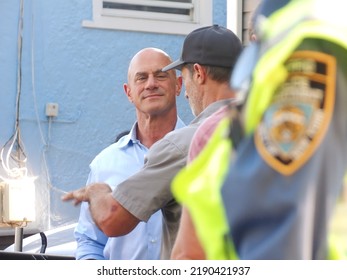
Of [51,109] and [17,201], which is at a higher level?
[51,109]

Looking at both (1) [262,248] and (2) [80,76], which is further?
(2) [80,76]

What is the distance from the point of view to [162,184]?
3119mm

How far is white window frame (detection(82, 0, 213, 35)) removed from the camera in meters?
11.1

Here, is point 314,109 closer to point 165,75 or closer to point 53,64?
point 165,75

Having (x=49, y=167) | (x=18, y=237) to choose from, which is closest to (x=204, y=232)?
(x=18, y=237)

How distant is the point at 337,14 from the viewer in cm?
142

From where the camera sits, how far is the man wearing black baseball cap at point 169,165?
3.01m

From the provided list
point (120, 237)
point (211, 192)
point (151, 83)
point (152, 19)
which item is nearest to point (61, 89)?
point (152, 19)

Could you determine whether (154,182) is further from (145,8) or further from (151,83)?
(145,8)

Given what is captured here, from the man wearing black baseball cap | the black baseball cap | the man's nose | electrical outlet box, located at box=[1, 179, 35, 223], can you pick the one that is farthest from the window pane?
the man wearing black baseball cap

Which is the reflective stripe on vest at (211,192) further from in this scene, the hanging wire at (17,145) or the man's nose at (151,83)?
the hanging wire at (17,145)

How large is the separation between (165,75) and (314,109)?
124 inches

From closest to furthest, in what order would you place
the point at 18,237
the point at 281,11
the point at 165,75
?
the point at 281,11, the point at 165,75, the point at 18,237

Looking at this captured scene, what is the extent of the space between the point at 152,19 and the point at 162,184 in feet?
27.6
